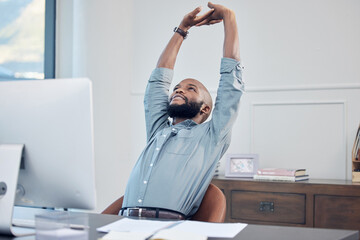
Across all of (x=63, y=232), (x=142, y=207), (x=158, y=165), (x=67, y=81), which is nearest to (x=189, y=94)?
(x=158, y=165)

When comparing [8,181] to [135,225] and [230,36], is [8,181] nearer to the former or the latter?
[135,225]

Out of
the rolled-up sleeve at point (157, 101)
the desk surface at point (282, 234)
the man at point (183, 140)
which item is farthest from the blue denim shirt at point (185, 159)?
the desk surface at point (282, 234)

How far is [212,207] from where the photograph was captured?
2010 millimetres

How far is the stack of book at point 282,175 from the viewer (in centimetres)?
307

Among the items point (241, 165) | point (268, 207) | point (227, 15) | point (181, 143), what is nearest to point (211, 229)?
point (181, 143)

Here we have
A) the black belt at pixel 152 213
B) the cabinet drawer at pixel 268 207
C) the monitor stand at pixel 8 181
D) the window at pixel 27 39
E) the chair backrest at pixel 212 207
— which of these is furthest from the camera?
the window at pixel 27 39

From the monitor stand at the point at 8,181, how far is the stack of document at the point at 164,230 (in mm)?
267

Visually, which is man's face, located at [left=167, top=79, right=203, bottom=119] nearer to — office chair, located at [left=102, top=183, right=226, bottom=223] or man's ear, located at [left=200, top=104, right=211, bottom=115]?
man's ear, located at [left=200, top=104, right=211, bottom=115]

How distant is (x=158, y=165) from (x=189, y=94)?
484 millimetres

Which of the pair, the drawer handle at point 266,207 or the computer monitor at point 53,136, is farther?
the drawer handle at point 266,207

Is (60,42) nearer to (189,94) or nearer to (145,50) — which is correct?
(145,50)

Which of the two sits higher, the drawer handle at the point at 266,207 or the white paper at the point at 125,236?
the white paper at the point at 125,236

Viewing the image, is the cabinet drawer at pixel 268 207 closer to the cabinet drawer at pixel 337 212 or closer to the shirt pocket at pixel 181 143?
the cabinet drawer at pixel 337 212

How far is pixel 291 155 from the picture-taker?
11.3 ft
